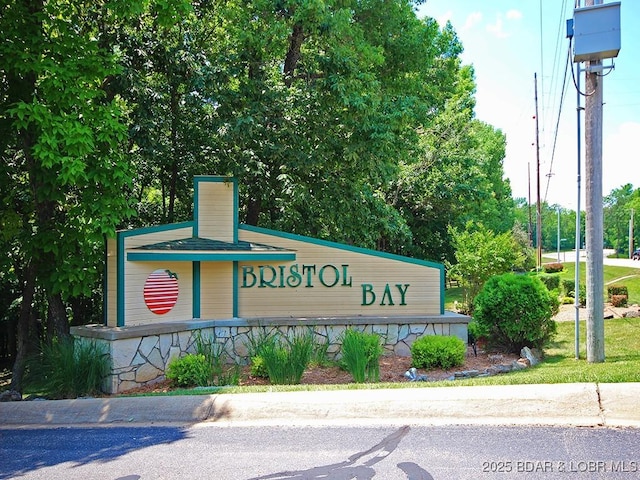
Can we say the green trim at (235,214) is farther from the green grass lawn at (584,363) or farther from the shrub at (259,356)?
the green grass lawn at (584,363)

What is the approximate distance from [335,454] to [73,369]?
5804mm

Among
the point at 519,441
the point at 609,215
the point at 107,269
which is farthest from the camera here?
the point at 609,215

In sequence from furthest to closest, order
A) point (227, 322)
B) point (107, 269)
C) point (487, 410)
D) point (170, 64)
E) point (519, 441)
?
point (170, 64), point (227, 322), point (107, 269), point (487, 410), point (519, 441)

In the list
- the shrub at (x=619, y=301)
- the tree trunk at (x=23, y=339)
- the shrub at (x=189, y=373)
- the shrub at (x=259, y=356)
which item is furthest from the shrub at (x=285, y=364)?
the shrub at (x=619, y=301)

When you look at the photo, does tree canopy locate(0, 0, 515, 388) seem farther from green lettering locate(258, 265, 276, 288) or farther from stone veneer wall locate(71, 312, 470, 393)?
green lettering locate(258, 265, 276, 288)

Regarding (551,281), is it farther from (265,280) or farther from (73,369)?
(73,369)

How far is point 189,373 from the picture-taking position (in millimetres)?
9570

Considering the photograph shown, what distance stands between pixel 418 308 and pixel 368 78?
5740 millimetres

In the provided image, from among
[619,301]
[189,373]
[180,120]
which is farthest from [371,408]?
[619,301]

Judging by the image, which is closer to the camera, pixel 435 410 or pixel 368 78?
pixel 435 410

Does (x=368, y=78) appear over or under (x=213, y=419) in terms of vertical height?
over

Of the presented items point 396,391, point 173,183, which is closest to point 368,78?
point 173,183

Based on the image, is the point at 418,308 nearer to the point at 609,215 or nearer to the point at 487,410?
the point at 487,410

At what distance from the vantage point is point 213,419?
677 cm
